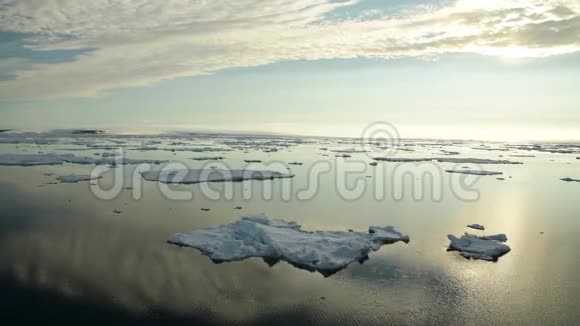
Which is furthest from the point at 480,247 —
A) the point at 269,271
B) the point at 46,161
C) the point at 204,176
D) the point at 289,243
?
the point at 46,161

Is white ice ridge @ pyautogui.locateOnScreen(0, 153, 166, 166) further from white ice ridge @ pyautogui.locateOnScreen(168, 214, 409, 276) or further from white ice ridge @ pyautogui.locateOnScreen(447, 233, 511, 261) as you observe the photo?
white ice ridge @ pyautogui.locateOnScreen(447, 233, 511, 261)

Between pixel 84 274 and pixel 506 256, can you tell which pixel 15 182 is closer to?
pixel 84 274

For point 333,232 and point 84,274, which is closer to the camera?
point 84,274

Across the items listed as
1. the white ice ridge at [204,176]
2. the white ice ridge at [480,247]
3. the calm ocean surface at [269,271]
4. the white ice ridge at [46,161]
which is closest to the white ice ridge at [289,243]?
the calm ocean surface at [269,271]

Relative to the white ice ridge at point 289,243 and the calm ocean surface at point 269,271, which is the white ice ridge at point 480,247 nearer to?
the calm ocean surface at point 269,271

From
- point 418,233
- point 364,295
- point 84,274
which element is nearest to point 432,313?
point 364,295

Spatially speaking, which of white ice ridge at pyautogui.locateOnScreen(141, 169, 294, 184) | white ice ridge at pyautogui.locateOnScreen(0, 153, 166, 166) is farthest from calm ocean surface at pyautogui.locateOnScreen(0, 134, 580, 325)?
white ice ridge at pyautogui.locateOnScreen(0, 153, 166, 166)
